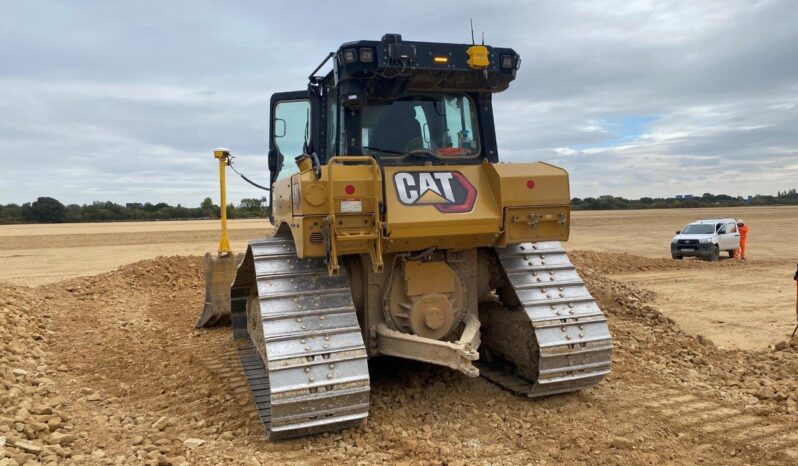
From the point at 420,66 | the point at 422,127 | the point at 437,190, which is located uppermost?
the point at 420,66

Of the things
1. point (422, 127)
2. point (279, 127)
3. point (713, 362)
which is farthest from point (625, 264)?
point (279, 127)

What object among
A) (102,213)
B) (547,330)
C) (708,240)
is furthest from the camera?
(102,213)

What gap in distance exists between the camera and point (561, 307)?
5.15 m

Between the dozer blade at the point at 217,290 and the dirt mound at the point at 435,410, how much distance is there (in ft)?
1.40

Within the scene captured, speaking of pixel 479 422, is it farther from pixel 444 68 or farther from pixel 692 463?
pixel 444 68

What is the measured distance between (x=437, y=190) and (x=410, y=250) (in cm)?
51

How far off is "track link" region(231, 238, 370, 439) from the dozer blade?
3446mm

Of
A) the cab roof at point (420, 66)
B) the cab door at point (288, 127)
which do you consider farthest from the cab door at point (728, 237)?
the cab door at point (288, 127)

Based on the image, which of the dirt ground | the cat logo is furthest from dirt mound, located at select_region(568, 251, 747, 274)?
the cat logo

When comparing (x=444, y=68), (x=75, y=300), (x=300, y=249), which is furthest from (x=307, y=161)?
(x=75, y=300)

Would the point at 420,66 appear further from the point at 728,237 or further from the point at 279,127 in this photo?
the point at 728,237

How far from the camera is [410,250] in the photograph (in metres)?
4.79

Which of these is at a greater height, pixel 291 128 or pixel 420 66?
pixel 420 66

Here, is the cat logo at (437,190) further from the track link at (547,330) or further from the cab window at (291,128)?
the cab window at (291,128)
